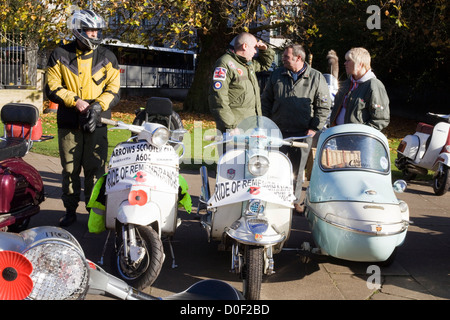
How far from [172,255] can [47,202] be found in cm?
285

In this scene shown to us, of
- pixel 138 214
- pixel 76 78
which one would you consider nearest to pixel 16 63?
pixel 76 78

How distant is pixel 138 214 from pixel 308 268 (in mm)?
1728

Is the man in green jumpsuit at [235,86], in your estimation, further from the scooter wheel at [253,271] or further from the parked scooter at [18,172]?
the scooter wheel at [253,271]

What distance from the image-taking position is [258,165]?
182 inches

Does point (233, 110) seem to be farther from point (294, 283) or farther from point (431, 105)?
point (431, 105)

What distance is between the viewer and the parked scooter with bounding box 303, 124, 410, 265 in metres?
4.67

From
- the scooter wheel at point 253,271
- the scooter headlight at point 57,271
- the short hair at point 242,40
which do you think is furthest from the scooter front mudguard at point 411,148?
the scooter headlight at point 57,271

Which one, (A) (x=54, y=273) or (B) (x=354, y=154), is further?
(B) (x=354, y=154)

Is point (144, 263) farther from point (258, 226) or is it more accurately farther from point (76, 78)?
point (76, 78)

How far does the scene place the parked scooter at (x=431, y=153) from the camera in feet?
28.5

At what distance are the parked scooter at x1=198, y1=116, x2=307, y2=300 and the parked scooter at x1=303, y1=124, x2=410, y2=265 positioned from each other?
0.39 m

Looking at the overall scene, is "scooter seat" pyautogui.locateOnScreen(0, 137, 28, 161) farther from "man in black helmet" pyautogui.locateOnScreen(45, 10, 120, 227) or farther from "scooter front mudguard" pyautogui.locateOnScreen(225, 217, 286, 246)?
"scooter front mudguard" pyautogui.locateOnScreen(225, 217, 286, 246)

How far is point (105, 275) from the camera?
9.12 ft

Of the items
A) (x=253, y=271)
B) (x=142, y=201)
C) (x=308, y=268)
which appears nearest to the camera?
(x=253, y=271)
